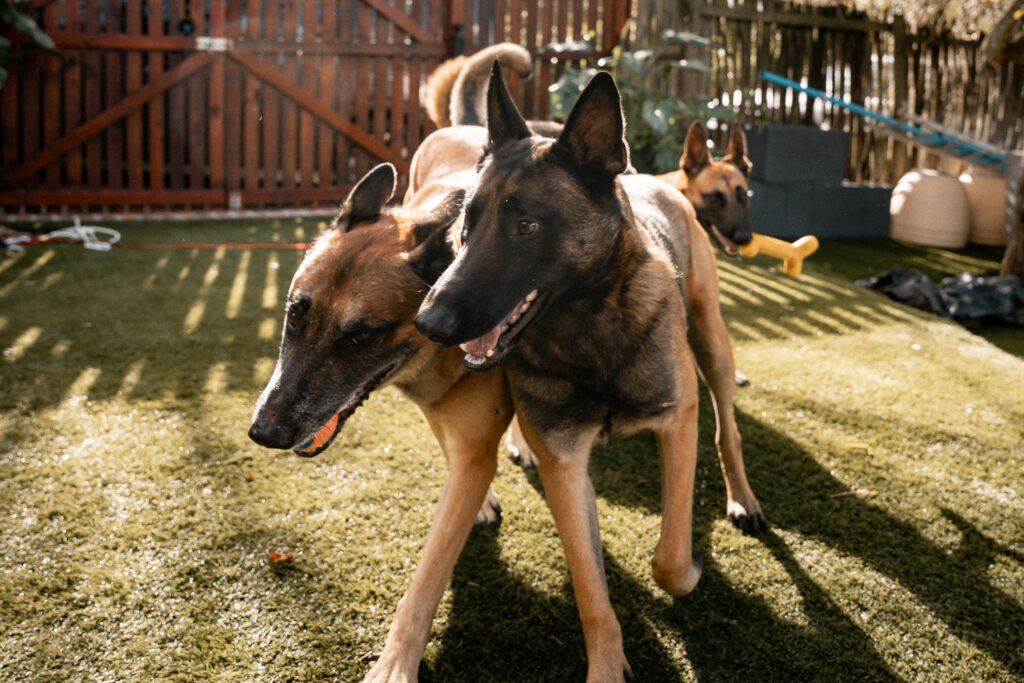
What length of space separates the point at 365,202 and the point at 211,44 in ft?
26.8

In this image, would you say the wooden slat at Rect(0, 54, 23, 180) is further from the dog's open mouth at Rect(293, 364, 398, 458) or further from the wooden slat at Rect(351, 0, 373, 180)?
the dog's open mouth at Rect(293, 364, 398, 458)

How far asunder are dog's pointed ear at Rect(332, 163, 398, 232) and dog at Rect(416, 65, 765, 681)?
38 centimetres

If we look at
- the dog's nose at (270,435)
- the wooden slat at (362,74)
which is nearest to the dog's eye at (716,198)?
the dog's nose at (270,435)

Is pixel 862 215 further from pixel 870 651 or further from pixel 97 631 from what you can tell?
pixel 97 631

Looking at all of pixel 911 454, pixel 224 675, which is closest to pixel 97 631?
pixel 224 675

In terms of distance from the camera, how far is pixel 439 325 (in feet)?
5.89

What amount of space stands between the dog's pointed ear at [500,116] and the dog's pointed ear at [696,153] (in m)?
3.35

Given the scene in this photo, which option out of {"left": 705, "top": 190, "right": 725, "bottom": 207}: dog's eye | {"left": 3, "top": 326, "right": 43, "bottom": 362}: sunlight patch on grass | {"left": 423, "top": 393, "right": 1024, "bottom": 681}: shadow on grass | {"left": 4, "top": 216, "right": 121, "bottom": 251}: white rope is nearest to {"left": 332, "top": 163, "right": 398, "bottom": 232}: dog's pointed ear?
{"left": 423, "top": 393, "right": 1024, "bottom": 681}: shadow on grass

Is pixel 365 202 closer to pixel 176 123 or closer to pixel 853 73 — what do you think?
pixel 176 123

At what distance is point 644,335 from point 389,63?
8.73 meters

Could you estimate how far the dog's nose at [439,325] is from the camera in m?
1.80

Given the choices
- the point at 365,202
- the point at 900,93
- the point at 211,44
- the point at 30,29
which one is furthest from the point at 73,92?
the point at 900,93

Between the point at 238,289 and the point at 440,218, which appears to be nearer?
the point at 440,218

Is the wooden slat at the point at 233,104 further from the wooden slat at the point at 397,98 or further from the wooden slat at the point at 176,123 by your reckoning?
the wooden slat at the point at 397,98
